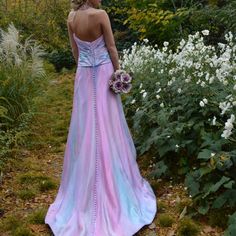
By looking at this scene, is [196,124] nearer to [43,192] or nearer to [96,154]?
[96,154]

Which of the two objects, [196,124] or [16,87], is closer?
[196,124]

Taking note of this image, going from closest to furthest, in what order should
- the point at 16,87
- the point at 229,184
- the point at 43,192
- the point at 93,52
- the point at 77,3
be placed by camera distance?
1. the point at 229,184
2. the point at 77,3
3. the point at 93,52
4. the point at 43,192
5. the point at 16,87

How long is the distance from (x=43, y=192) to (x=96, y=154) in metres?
0.89

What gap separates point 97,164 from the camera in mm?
3387

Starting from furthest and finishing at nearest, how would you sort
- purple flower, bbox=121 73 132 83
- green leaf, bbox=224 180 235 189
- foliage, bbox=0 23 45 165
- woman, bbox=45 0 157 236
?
foliage, bbox=0 23 45 165, purple flower, bbox=121 73 132 83, woman, bbox=45 0 157 236, green leaf, bbox=224 180 235 189

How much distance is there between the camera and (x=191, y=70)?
168 inches

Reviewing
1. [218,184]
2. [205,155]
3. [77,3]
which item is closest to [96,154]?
[205,155]

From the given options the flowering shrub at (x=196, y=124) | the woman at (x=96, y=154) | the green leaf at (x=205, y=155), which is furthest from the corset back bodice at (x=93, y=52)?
the green leaf at (x=205, y=155)

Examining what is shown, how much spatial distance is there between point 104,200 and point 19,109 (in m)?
2.42

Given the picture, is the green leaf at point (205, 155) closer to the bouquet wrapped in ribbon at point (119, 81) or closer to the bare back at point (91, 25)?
the bouquet wrapped in ribbon at point (119, 81)

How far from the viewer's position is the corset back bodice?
334cm

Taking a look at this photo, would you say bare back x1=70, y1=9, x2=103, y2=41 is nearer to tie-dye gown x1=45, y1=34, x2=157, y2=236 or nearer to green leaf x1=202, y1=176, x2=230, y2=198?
tie-dye gown x1=45, y1=34, x2=157, y2=236

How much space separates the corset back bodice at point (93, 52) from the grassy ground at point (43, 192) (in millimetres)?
1188

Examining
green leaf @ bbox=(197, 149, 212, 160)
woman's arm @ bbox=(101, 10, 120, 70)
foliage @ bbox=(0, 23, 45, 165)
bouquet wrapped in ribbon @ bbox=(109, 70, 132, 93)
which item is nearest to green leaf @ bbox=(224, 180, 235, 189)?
green leaf @ bbox=(197, 149, 212, 160)
